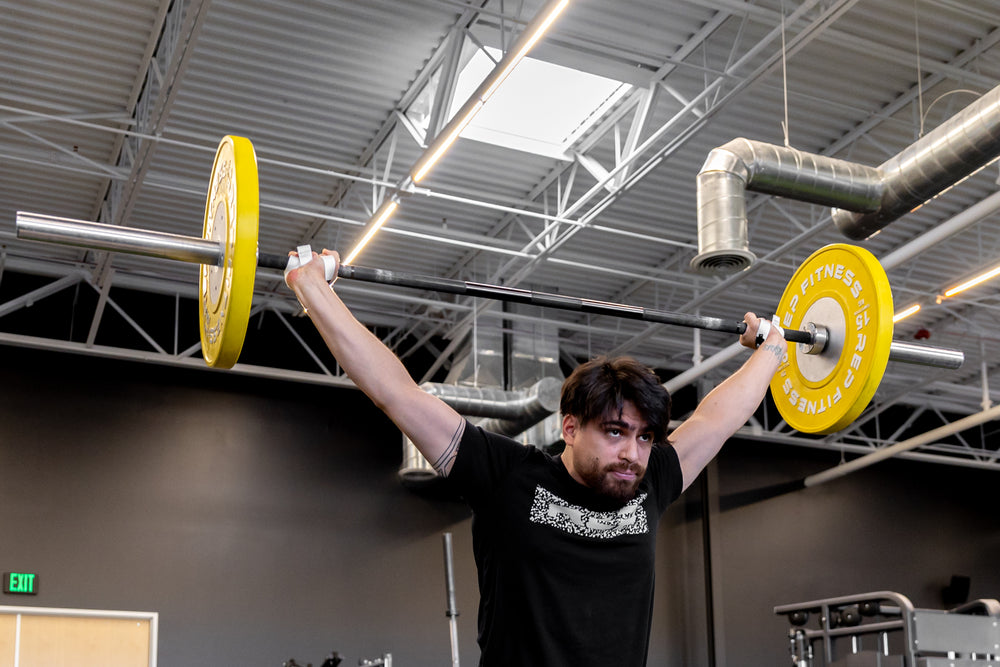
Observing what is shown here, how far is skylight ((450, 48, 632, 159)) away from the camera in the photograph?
22.3 feet

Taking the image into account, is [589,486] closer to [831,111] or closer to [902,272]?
[831,111]

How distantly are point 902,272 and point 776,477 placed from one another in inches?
134

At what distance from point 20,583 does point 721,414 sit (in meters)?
7.78

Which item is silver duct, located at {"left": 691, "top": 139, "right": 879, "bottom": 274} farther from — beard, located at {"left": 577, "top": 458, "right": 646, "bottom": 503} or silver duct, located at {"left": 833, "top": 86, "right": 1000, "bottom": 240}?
beard, located at {"left": 577, "top": 458, "right": 646, "bottom": 503}

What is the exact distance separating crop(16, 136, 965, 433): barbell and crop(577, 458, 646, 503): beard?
717mm

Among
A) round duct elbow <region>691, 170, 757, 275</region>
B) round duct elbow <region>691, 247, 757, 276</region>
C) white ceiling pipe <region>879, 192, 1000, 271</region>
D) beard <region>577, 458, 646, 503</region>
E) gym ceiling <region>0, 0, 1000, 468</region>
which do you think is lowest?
beard <region>577, 458, 646, 503</region>

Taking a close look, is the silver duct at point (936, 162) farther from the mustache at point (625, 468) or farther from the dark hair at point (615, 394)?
the mustache at point (625, 468)

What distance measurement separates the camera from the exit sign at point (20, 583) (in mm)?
8695

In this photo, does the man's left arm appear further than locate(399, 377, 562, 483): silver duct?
No

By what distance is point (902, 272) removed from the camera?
9.13 metres

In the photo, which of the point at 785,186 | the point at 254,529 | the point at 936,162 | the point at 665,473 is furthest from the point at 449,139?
the point at 254,529

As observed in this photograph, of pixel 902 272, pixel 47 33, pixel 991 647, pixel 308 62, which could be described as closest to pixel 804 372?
pixel 991 647

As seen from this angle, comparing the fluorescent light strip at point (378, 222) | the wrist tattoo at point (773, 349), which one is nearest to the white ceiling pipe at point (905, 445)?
the fluorescent light strip at point (378, 222)

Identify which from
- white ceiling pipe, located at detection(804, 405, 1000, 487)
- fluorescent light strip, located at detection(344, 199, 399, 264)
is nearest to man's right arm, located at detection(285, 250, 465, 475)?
fluorescent light strip, located at detection(344, 199, 399, 264)
